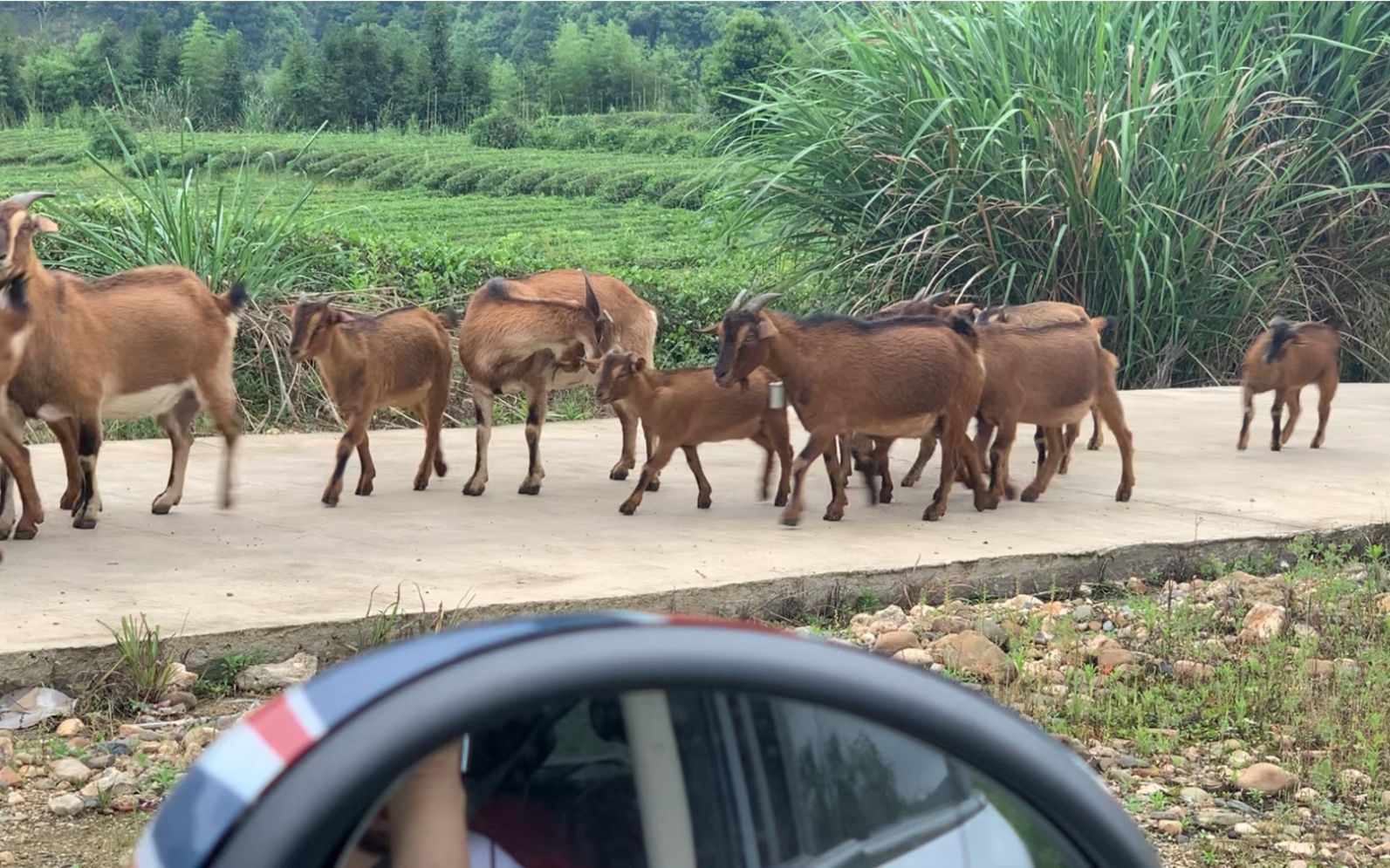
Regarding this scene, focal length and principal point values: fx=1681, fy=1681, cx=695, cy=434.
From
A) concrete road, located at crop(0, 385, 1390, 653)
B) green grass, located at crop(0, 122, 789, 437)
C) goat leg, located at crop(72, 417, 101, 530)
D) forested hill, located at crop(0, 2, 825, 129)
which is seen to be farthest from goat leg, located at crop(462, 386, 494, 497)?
forested hill, located at crop(0, 2, 825, 129)

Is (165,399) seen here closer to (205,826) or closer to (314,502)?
(314,502)

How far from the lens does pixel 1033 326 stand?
28.8 ft

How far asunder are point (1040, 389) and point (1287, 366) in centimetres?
249

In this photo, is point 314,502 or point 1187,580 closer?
point 1187,580

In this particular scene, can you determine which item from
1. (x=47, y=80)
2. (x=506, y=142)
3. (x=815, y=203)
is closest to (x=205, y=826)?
(x=815, y=203)

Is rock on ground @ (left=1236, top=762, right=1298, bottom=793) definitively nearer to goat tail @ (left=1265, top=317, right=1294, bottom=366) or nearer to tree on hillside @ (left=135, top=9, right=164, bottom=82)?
goat tail @ (left=1265, top=317, right=1294, bottom=366)

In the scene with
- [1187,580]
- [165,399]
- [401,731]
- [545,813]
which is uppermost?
[401,731]

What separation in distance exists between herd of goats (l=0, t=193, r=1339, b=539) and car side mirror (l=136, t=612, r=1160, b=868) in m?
5.67

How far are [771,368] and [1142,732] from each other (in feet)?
10.8

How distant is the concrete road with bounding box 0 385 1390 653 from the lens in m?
6.16

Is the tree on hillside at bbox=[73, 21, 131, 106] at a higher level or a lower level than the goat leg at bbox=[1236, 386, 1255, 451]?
higher

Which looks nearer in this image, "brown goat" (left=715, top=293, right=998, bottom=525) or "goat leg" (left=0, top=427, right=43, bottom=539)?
"goat leg" (left=0, top=427, right=43, bottom=539)

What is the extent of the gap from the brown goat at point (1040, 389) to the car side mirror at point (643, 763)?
258 inches

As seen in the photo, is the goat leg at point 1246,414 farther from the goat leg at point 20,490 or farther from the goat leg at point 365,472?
the goat leg at point 20,490
